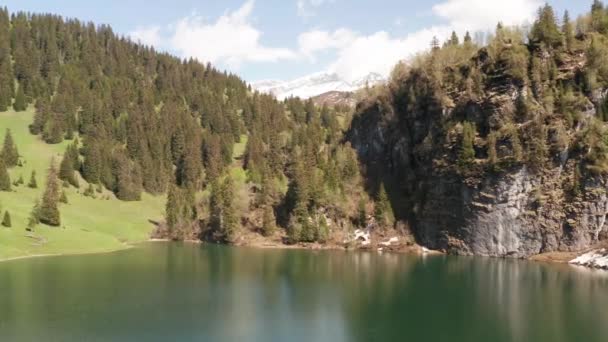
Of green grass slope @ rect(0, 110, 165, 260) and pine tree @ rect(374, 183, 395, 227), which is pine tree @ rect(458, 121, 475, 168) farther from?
green grass slope @ rect(0, 110, 165, 260)

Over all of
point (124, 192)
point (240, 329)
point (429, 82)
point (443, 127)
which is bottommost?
point (240, 329)

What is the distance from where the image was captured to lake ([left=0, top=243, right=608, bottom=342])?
57750mm

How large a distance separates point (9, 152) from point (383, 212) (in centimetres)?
10361

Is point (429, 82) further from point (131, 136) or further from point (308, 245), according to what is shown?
point (131, 136)

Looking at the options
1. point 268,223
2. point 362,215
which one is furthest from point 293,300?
point 362,215

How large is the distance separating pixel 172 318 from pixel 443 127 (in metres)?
99.8

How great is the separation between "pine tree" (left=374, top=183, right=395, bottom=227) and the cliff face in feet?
16.8

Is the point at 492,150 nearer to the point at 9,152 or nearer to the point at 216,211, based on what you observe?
the point at 216,211

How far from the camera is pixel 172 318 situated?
207ft

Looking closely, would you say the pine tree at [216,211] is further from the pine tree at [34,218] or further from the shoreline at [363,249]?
the pine tree at [34,218]

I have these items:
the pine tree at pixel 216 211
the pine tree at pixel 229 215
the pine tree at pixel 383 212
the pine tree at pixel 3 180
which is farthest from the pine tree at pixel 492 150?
the pine tree at pixel 3 180

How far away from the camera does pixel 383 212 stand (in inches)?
5709

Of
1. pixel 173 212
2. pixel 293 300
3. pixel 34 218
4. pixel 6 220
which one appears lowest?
pixel 293 300

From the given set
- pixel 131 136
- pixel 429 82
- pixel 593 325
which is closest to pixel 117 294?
pixel 593 325
